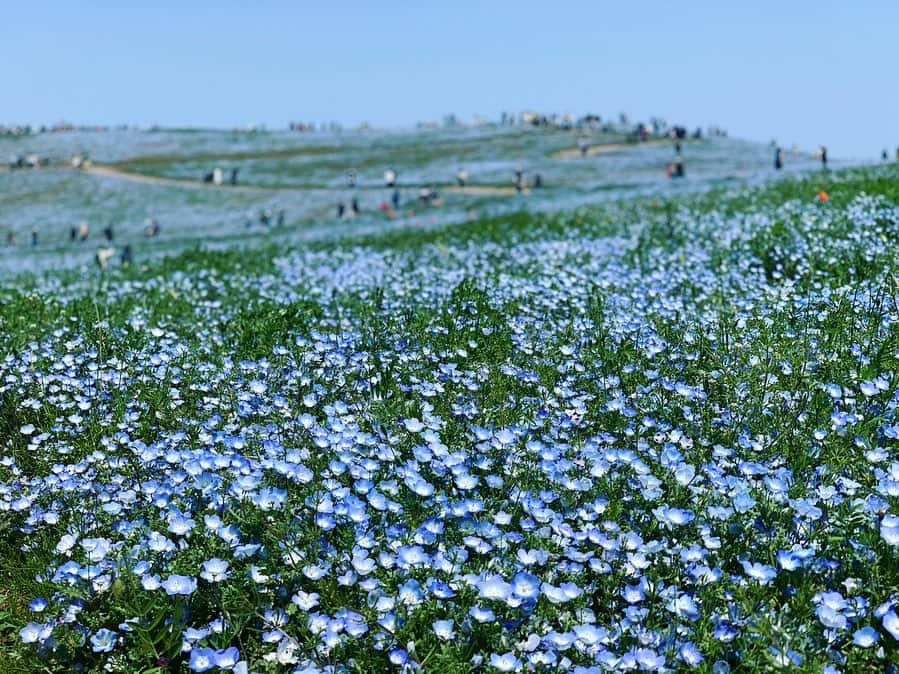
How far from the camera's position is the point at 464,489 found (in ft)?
14.0

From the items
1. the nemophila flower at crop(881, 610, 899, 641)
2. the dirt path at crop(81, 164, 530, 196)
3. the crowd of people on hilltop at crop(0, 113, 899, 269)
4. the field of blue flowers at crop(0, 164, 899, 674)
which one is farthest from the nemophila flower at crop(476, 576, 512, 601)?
the dirt path at crop(81, 164, 530, 196)

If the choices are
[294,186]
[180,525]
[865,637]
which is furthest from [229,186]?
[865,637]

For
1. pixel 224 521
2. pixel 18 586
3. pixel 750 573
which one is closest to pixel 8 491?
pixel 18 586

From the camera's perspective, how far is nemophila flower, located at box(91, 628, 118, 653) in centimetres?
349

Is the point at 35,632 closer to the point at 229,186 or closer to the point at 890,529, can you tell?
the point at 890,529

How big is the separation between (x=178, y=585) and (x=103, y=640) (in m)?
0.45

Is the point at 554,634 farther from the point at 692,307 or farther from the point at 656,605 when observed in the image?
the point at 692,307

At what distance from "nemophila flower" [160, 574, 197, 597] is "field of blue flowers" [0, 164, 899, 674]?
0.01 meters

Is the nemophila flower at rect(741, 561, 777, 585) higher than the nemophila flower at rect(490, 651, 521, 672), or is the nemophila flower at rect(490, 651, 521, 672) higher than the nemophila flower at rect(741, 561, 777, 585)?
the nemophila flower at rect(741, 561, 777, 585)

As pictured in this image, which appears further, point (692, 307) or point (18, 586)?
point (692, 307)

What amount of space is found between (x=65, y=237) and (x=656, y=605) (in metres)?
45.9

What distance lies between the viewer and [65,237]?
138 feet

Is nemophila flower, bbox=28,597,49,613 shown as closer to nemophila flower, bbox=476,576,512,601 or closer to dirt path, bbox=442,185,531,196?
nemophila flower, bbox=476,576,512,601

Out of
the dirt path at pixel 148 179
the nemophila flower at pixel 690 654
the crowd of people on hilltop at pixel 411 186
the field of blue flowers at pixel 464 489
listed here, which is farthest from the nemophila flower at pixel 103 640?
the dirt path at pixel 148 179
